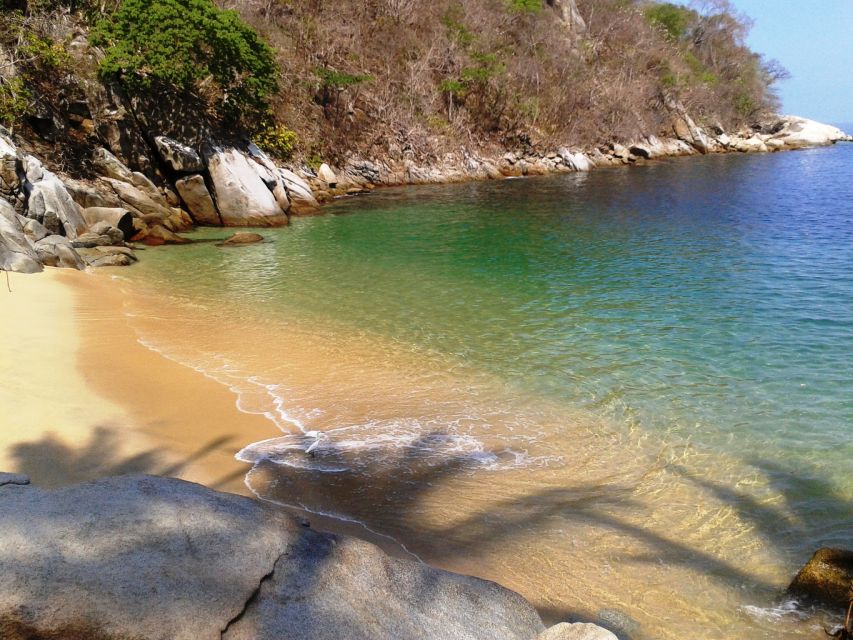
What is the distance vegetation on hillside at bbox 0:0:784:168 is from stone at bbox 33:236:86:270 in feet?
24.0

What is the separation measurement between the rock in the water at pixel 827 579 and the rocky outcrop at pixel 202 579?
2.11m

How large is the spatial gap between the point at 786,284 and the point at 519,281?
211 inches

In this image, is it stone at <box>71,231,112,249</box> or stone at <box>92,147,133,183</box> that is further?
stone at <box>92,147,133,183</box>

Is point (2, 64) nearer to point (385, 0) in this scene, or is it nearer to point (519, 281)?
point (519, 281)

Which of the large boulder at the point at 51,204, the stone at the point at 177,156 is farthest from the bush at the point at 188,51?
the large boulder at the point at 51,204

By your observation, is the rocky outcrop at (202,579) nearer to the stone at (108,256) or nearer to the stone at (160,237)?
the stone at (108,256)

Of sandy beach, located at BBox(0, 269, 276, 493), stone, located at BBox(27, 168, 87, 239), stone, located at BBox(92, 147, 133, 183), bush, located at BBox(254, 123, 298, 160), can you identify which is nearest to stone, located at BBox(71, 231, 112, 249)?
stone, located at BBox(27, 168, 87, 239)

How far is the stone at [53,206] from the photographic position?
1642 cm

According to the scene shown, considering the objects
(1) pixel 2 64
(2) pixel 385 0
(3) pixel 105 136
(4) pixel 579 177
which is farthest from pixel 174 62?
(4) pixel 579 177

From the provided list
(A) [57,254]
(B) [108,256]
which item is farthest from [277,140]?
(A) [57,254]

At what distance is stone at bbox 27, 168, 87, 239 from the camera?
16.4m

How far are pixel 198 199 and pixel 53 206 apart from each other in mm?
6552

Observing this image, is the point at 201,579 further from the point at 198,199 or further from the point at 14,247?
the point at 198,199

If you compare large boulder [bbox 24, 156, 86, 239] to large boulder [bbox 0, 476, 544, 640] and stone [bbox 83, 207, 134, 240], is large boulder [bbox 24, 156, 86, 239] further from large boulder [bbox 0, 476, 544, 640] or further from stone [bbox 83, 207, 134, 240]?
large boulder [bbox 0, 476, 544, 640]
